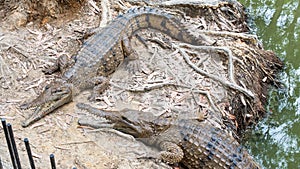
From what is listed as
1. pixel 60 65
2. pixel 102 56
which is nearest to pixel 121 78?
pixel 102 56

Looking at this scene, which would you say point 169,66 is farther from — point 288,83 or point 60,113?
point 288,83

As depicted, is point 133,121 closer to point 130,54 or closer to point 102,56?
point 102,56

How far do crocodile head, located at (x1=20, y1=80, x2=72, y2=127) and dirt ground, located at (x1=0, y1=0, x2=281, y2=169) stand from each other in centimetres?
7

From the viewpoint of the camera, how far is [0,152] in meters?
3.22

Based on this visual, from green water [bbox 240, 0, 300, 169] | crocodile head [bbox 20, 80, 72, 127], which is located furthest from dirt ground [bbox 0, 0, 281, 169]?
green water [bbox 240, 0, 300, 169]

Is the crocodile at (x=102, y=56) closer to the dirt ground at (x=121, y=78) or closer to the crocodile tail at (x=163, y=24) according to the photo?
the crocodile tail at (x=163, y=24)

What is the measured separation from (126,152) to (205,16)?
11.6 feet

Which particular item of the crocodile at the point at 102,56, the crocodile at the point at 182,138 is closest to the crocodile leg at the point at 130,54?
the crocodile at the point at 102,56

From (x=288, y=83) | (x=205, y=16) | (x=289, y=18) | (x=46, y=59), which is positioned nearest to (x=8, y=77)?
(x=46, y=59)

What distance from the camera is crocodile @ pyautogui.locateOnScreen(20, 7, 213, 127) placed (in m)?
4.03

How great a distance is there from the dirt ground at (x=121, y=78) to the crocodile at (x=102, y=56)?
103 millimetres

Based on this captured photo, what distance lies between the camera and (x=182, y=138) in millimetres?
4055

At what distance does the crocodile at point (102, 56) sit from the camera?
403 cm

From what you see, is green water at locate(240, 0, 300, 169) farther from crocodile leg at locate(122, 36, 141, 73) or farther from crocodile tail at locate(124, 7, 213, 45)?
crocodile leg at locate(122, 36, 141, 73)
